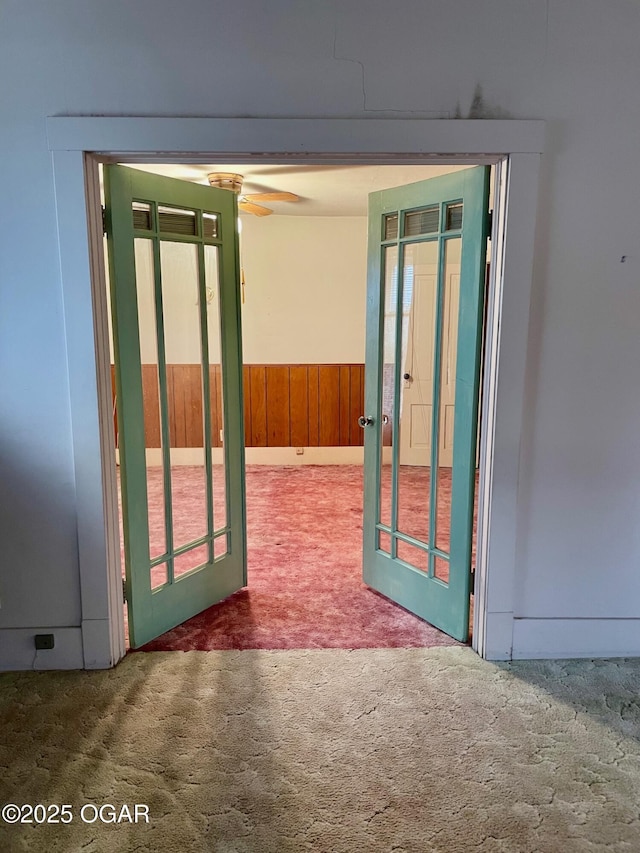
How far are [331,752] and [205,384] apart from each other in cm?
173

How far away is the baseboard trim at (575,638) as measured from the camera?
2688mm

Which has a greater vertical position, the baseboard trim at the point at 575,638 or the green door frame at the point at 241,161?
the green door frame at the point at 241,161

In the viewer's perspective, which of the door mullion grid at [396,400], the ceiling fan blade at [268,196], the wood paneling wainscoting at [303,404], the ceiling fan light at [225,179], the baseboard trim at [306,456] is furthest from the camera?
the baseboard trim at [306,456]

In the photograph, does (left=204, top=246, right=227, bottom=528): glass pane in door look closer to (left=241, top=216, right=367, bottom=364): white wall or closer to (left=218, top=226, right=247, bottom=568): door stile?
(left=218, top=226, right=247, bottom=568): door stile

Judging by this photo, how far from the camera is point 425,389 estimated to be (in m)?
2.94

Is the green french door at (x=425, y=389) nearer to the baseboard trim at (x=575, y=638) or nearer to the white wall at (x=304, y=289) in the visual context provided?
the baseboard trim at (x=575, y=638)

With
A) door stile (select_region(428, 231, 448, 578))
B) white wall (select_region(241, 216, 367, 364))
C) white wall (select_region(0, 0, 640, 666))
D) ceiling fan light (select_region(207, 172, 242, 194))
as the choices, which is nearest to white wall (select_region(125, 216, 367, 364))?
white wall (select_region(241, 216, 367, 364))

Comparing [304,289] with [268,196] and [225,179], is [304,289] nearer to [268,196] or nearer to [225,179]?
[268,196]

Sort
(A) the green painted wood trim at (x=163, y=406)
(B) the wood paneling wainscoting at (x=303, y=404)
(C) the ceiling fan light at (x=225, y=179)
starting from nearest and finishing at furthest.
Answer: (A) the green painted wood trim at (x=163, y=406)
(C) the ceiling fan light at (x=225, y=179)
(B) the wood paneling wainscoting at (x=303, y=404)

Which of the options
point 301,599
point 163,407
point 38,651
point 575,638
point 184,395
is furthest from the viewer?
point 301,599

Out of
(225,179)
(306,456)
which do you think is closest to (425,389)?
(225,179)

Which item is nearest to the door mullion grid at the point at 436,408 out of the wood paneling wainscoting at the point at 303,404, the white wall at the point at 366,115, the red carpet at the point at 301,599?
the red carpet at the point at 301,599

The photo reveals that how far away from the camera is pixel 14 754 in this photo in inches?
81.9

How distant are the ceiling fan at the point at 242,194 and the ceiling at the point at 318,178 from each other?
0.04 m
